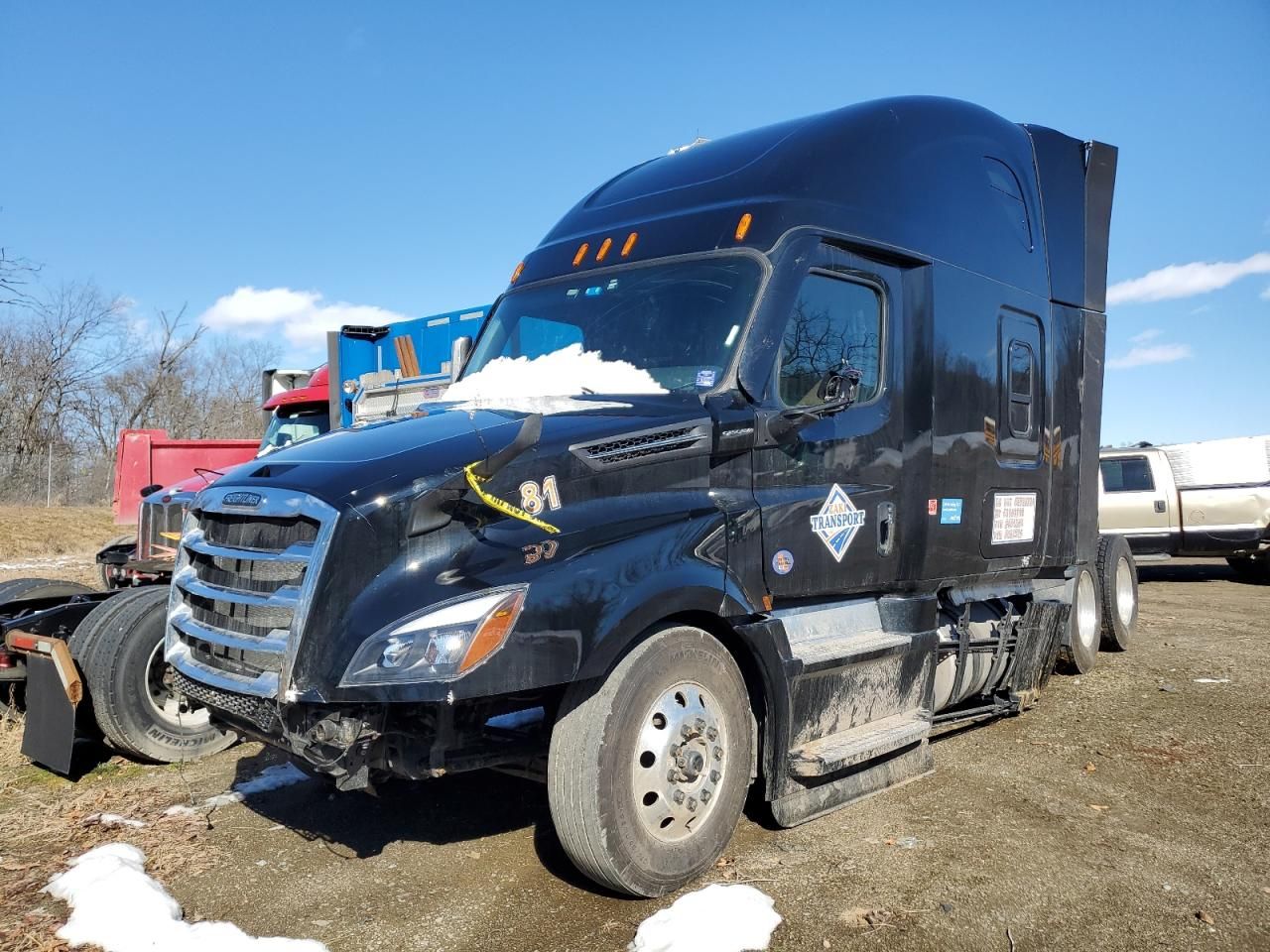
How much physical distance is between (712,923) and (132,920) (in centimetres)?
215

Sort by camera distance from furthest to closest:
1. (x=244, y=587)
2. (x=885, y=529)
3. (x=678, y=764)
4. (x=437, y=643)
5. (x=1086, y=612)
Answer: (x=1086, y=612)
(x=885, y=529)
(x=678, y=764)
(x=244, y=587)
(x=437, y=643)

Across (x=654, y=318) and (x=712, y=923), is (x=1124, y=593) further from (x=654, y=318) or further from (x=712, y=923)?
(x=712, y=923)

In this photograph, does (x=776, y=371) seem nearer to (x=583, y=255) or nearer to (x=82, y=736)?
(x=583, y=255)

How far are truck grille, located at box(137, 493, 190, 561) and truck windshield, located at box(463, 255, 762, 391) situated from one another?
580cm

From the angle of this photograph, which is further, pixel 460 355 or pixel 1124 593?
pixel 1124 593

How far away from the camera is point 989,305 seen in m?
6.03

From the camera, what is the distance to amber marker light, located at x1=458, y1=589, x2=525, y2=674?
329cm

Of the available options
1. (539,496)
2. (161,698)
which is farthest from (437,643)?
(161,698)

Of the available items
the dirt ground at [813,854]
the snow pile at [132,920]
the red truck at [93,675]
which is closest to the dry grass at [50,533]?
the red truck at [93,675]

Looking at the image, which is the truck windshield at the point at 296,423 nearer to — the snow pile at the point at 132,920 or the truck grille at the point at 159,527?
the truck grille at the point at 159,527

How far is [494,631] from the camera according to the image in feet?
10.9

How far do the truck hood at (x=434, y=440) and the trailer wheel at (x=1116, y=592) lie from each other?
244 inches

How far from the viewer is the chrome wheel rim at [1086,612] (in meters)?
8.10

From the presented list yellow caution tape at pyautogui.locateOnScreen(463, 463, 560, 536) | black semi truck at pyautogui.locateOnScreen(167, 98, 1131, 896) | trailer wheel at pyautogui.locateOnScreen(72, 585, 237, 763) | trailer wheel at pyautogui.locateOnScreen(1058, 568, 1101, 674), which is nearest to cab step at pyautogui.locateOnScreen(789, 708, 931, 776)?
black semi truck at pyautogui.locateOnScreen(167, 98, 1131, 896)
